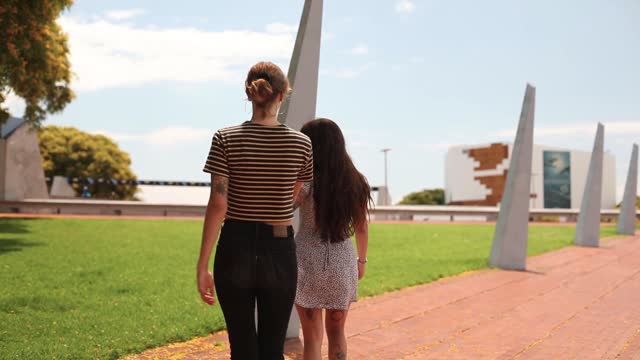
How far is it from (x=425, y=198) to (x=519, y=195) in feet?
227

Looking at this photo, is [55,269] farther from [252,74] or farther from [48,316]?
[252,74]

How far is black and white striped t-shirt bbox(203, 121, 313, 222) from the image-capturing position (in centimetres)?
305

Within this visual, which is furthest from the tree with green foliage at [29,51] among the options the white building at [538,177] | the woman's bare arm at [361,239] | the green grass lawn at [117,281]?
the white building at [538,177]

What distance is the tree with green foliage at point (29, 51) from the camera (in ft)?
60.7

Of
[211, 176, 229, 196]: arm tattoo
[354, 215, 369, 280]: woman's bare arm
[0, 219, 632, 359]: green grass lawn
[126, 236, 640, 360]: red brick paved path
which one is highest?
[211, 176, 229, 196]: arm tattoo

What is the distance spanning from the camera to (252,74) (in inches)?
124

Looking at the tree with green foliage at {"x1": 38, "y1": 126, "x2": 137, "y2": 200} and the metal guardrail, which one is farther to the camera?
the tree with green foliage at {"x1": 38, "y1": 126, "x2": 137, "y2": 200}

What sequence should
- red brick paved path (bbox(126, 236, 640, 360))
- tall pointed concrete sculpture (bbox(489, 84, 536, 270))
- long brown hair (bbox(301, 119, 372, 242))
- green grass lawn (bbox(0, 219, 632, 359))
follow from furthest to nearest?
tall pointed concrete sculpture (bbox(489, 84, 536, 270)) < green grass lawn (bbox(0, 219, 632, 359)) < red brick paved path (bbox(126, 236, 640, 360)) < long brown hair (bbox(301, 119, 372, 242))

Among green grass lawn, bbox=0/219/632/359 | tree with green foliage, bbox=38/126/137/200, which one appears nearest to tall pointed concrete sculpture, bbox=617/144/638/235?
green grass lawn, bbox=0/219/632/359

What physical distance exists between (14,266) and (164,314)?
5708 millimetres

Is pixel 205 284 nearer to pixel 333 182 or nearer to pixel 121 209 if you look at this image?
pixel 333 182

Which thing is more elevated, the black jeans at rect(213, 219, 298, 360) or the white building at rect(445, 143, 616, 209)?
the white building at rect(445, 143, 616, 209)

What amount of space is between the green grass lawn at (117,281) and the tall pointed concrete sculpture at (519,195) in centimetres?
75

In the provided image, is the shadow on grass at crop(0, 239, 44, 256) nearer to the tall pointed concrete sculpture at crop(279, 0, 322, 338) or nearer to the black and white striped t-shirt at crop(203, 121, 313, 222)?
the tall pointed concrete sculpture at crop(279, 0, 322, 338)
